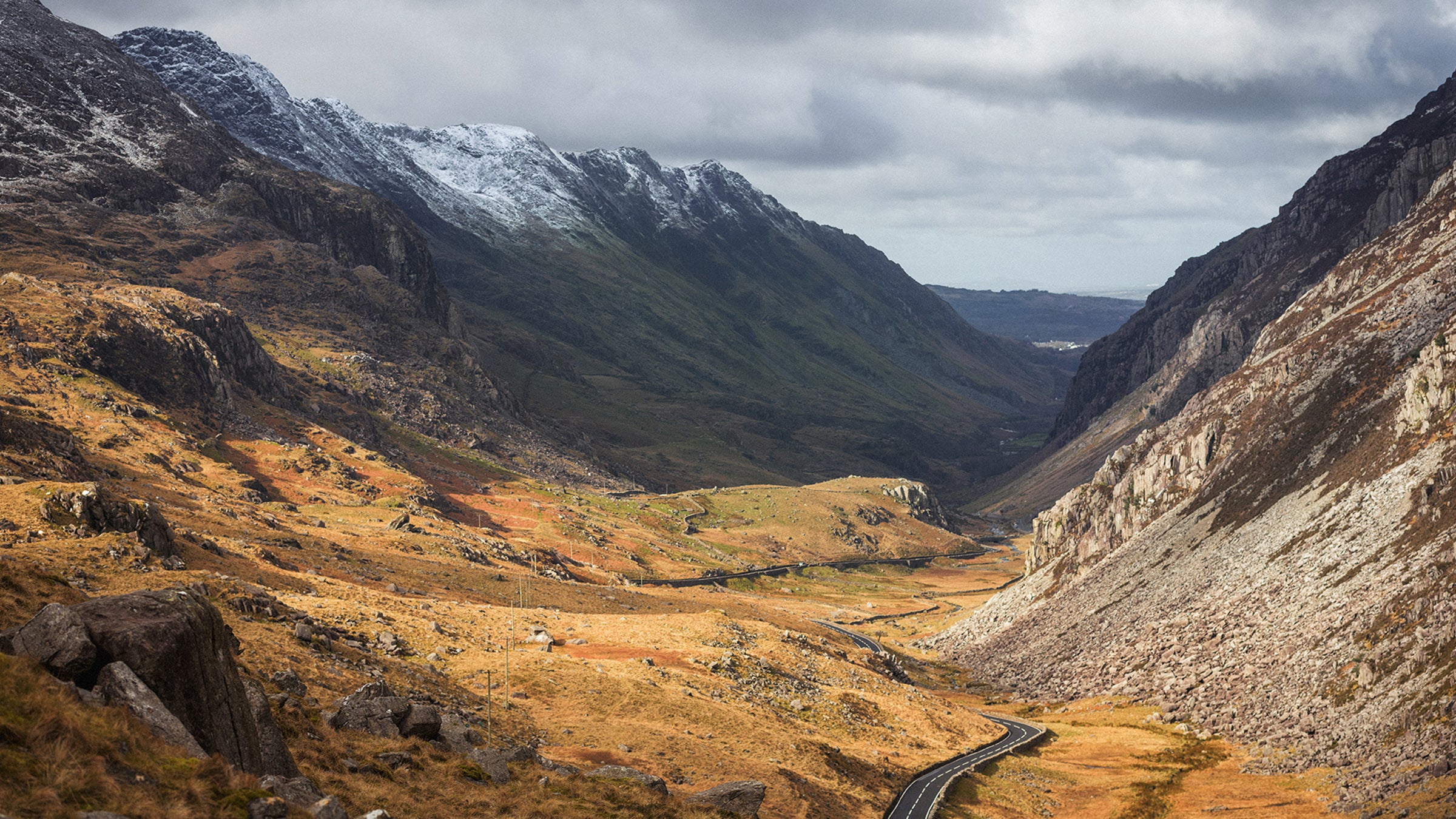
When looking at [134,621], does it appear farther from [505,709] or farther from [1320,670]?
[1320,670]

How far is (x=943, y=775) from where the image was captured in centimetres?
7550

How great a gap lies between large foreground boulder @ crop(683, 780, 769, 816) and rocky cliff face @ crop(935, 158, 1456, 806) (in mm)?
37889

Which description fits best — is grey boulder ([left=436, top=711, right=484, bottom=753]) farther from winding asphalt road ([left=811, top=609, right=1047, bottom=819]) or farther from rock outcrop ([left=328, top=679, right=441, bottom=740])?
winding asphalt road ([left=811, top=609, right=1047, bottom=819])

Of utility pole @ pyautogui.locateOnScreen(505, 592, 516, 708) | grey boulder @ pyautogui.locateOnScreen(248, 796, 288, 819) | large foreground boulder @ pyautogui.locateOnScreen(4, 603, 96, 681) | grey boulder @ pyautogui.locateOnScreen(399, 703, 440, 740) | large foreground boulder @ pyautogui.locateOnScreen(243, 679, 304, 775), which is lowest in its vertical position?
utility pole @ pyautogui.locateOnScreen(505, 592, 516, 708)

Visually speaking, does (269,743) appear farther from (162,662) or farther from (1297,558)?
(1297,558)

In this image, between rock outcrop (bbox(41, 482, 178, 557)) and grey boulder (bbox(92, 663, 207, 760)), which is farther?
rock outcrop (bbox(41, 482, 178, 557))

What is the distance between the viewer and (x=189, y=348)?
6658 inches

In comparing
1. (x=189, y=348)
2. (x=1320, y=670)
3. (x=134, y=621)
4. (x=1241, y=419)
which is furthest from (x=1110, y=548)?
(x=189, y=348)

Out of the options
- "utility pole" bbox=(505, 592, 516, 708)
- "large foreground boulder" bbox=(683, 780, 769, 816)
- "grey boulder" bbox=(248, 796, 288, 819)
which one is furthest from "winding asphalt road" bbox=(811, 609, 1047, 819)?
"grey boulder" bbox=(248, 796, 288, 819)

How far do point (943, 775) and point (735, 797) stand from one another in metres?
31.5

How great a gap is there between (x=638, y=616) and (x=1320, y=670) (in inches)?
2347

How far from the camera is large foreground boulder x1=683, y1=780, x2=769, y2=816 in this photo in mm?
48812


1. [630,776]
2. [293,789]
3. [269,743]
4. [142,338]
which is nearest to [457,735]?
[630,776]

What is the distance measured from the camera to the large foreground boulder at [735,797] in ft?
160
